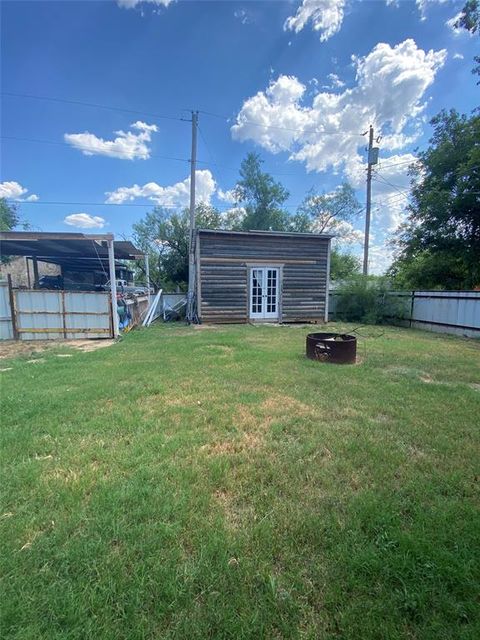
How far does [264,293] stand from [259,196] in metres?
13.3

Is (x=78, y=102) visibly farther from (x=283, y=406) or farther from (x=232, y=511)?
(x=232, y=511)

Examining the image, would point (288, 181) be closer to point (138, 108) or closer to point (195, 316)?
point (138, 108)

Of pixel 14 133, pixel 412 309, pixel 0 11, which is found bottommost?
pixel 412 309

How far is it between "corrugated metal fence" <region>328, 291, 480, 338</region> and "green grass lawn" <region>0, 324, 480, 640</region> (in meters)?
7.21

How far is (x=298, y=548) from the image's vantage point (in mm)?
1618

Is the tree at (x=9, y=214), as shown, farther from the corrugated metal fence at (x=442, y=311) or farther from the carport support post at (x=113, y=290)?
the corrugated metal fence at (x=442, y=311)

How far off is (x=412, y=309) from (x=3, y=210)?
32011 millimetres

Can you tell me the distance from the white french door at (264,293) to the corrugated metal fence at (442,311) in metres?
4.94

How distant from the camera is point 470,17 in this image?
25.7 feet

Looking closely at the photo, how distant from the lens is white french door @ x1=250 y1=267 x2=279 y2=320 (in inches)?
470

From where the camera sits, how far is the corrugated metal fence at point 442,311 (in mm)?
9367

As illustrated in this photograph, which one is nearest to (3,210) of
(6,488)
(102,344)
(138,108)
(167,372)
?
(138,108)

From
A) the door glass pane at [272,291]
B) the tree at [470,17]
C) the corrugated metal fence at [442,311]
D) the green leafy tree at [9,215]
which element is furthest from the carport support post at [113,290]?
the green leafy tree at [9,215]

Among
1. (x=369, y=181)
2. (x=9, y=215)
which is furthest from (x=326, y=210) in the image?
(x=9, y=215)
